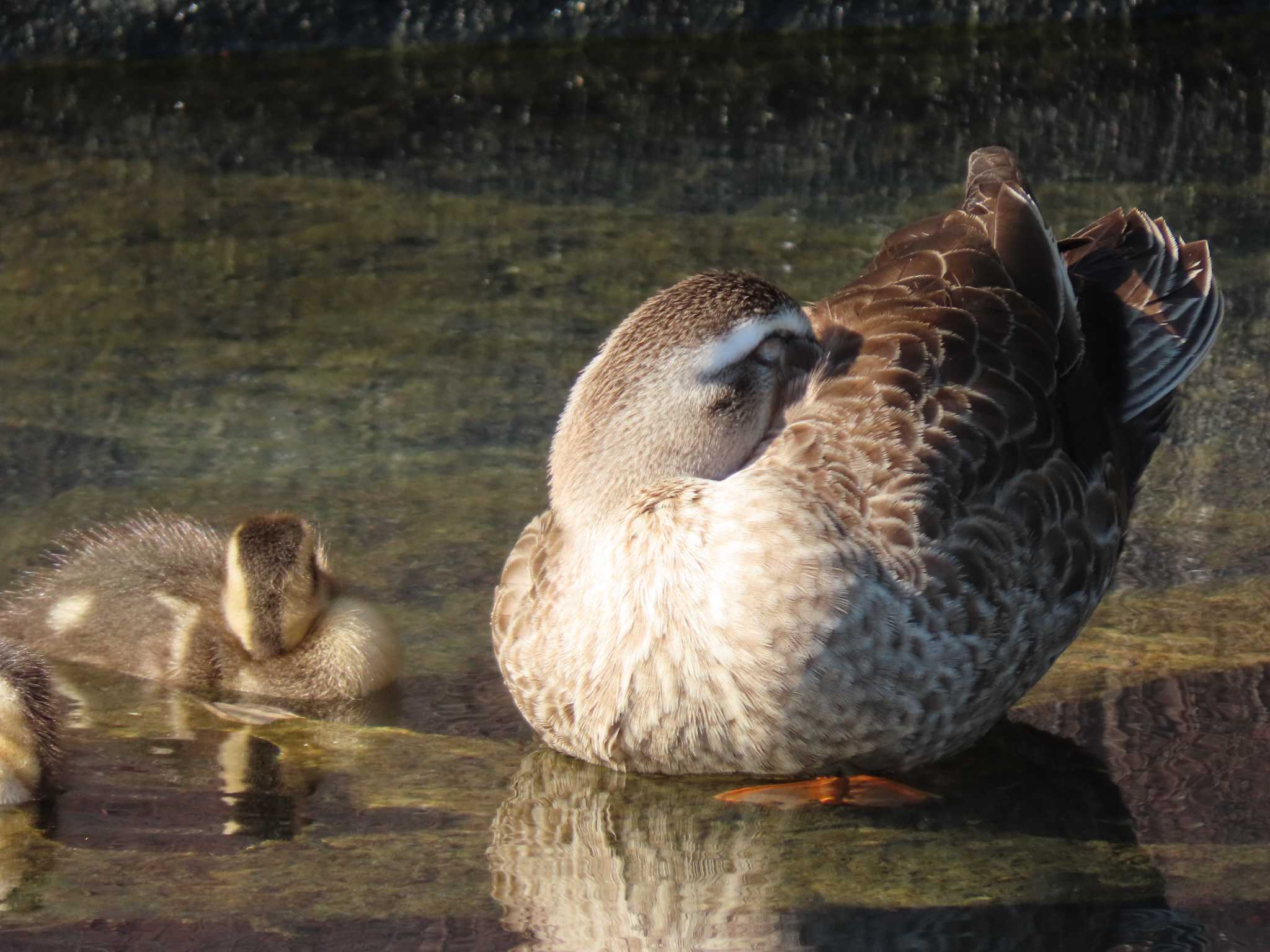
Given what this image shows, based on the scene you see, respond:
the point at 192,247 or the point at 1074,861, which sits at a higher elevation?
the point at 192,247

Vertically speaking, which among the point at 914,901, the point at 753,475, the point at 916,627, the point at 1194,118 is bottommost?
the point at 914,901

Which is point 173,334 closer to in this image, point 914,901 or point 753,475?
point 753,475

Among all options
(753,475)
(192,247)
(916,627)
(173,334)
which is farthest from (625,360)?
(192,247)

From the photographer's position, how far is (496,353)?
6113 mm

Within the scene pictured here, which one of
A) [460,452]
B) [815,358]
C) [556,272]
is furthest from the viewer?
[556,272]

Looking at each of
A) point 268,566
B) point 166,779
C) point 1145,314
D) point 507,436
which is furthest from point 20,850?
point 1145,314

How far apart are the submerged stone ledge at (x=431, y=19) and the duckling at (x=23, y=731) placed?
553 cm

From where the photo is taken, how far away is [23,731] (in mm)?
3742

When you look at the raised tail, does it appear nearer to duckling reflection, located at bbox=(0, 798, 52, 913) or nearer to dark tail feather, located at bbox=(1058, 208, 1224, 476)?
dark tail feather, located at bbox=(1058, 208, 1224, 476)

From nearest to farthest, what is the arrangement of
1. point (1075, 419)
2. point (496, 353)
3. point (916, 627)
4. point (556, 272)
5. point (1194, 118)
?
1. point (916, 627)
2. point (1075, 419)
3. point (496, 353)
4. point (556, 272)
5. point (1194, 118)

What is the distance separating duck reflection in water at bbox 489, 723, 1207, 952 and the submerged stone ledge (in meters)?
5.70

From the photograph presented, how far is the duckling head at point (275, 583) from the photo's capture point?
4.40m

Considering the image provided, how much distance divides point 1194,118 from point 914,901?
5.48 metres

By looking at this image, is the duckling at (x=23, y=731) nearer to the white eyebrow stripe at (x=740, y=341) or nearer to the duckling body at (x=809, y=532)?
the duckling body at (x=809, y=532)
